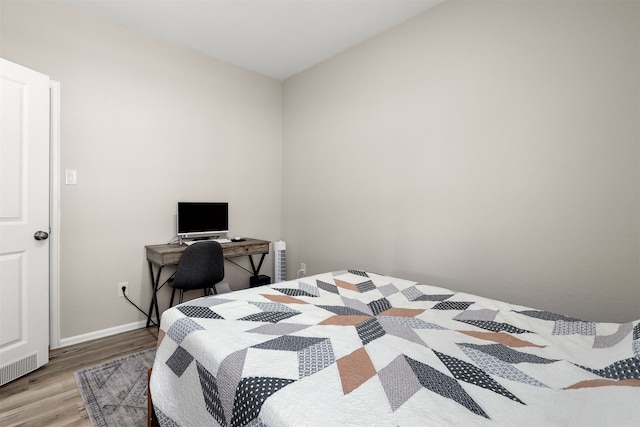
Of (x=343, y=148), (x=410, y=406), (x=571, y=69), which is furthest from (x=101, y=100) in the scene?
(x=571, y=69)

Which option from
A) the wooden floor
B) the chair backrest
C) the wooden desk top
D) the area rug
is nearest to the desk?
the wooden desk top

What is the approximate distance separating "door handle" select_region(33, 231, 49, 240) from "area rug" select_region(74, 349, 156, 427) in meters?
0.94

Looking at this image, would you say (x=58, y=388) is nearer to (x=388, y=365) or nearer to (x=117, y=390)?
(x=117, y=390)

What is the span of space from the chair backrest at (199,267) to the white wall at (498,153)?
1.20 metres

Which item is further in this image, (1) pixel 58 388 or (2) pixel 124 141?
(2) pixel 124 141

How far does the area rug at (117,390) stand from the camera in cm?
162

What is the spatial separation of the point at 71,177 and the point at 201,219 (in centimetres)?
106

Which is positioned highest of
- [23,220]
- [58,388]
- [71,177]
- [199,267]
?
[71,177]

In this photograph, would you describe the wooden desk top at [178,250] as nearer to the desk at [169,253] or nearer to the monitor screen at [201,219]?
the desk at [169,253]

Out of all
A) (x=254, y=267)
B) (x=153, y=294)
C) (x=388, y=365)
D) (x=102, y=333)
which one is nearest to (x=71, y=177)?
(x=153, y=294)

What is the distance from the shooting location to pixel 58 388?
1887 mm

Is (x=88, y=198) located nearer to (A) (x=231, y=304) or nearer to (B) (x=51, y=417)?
(B) (x=51, y=417)

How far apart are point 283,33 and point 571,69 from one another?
2.19 meters

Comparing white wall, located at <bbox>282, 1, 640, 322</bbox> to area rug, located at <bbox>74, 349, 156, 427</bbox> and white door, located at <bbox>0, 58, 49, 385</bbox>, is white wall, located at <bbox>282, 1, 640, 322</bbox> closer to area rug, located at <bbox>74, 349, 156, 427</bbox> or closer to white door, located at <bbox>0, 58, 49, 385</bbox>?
area rug, located at <bbox>74, 349, 156, 427</bbox>
